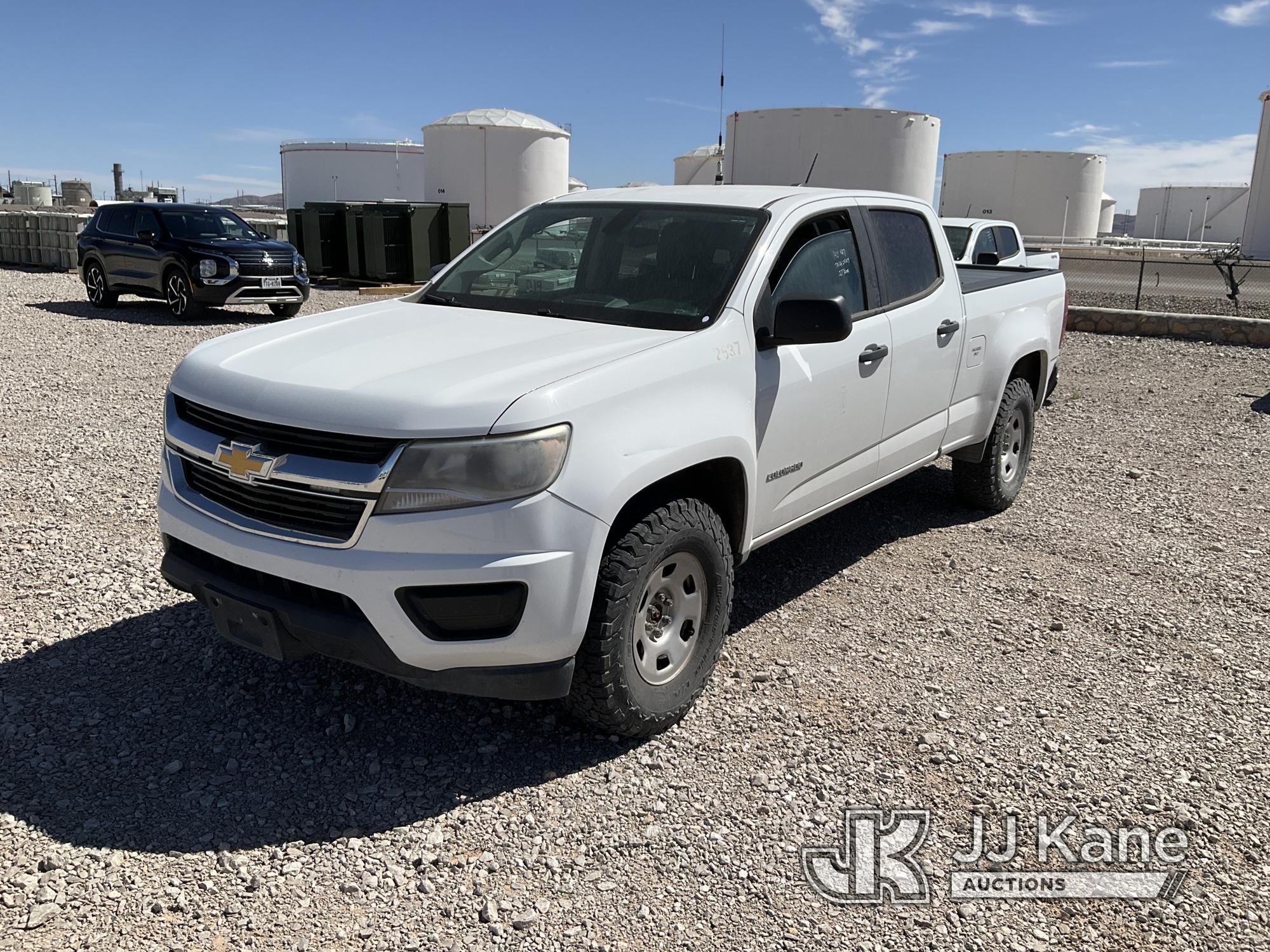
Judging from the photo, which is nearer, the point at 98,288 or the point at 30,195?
the point at 98,288

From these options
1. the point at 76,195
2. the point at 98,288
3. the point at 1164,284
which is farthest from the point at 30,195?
the point at 1164,284

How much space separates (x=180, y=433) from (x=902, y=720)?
2.71 metres

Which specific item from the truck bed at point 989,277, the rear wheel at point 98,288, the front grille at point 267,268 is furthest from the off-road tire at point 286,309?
the truck bed at point 989,277

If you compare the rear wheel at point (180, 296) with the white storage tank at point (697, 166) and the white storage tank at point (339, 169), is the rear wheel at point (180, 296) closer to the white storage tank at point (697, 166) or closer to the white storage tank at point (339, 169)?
the white storage tank at point (697, 166)

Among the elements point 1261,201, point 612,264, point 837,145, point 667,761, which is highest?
point 837,145

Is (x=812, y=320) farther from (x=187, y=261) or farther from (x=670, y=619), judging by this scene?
(x=187, y=261)

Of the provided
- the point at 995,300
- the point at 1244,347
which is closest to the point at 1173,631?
the point at 995,300

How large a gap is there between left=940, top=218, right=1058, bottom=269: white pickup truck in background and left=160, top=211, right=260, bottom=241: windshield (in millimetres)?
9845

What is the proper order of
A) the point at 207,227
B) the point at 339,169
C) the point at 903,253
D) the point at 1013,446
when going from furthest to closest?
the point at 339,169 → the point at 207,227 → the point at 1013,446 → the point at 903,253

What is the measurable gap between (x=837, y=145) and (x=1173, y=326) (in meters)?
26.8

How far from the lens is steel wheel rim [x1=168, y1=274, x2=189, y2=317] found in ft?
48.1

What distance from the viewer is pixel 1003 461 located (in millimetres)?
6230

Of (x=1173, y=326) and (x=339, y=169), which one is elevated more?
(x=339, y=169)

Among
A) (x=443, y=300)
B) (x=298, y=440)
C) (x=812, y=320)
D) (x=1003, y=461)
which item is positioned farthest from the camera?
(x=1003, y=461)
